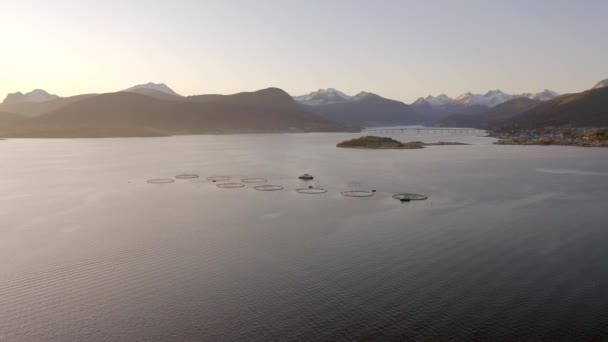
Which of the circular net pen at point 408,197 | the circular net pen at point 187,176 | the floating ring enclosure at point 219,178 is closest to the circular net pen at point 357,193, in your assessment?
the circular net pen at point 408,197

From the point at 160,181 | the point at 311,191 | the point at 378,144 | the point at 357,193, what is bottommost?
the point at 357,193

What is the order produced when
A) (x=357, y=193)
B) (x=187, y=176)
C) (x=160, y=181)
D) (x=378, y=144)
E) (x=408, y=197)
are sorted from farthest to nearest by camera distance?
(x=378, y=144), (x=187, y=176), (x=160, y=181), (x=357, y=193), (x=408, y=197)

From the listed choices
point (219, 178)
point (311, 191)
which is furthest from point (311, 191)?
point (219, 178)

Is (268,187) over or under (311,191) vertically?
over

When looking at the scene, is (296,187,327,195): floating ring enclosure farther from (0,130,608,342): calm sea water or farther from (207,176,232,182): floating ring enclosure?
(207,176,232,182): floating ring enclosure

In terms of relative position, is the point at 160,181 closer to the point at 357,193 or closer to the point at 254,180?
the point at 254,180

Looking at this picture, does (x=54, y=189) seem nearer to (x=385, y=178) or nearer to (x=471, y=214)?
(x=385, y=178)

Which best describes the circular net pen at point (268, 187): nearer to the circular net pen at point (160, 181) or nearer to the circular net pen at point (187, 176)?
the circular net pen at point (160, 181)

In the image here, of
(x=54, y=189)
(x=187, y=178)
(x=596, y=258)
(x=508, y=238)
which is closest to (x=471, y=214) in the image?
(x=508, y=238)
